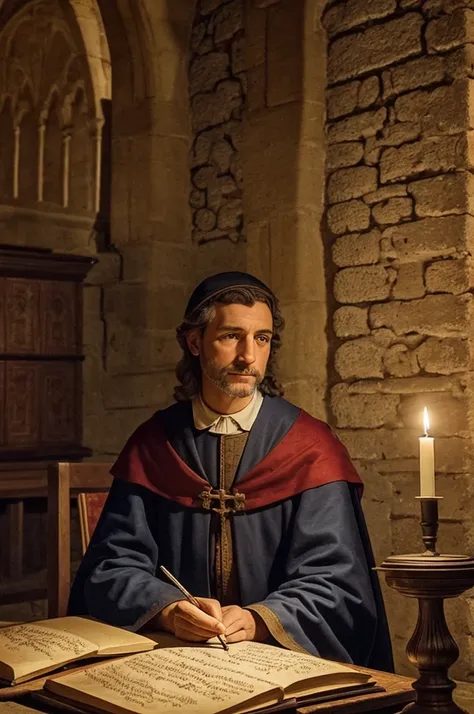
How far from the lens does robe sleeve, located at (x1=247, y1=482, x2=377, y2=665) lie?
246 centimetres

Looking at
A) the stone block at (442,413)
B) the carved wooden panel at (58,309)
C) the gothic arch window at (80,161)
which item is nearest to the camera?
the stone block at (442,413)

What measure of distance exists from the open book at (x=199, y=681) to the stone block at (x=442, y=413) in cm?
227

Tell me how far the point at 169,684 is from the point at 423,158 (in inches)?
120

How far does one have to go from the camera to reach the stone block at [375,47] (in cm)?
455

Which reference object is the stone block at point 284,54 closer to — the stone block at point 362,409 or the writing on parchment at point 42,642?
the stone block at point 362,409

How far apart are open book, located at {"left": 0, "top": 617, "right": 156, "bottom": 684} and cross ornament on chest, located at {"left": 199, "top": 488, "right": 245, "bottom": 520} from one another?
45 centimetres

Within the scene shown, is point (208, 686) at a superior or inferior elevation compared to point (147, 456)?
inferior

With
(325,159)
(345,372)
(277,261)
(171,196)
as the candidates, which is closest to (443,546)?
(345,372)

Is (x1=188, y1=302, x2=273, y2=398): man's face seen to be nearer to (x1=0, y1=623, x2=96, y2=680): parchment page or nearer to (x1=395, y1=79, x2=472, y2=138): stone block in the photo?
(x1=0, y1=623, x2=96, y2=680): parchment page

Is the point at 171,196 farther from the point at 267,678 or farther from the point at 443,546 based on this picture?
the point at 267,678

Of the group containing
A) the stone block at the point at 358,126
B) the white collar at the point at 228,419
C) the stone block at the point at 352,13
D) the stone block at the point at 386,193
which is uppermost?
the stone block at the point at 352,13

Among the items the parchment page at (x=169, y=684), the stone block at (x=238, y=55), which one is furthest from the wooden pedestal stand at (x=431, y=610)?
the stone block at (x=238, y=55)

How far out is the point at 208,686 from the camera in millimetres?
1910

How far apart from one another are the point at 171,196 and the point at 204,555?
3.28 meters
